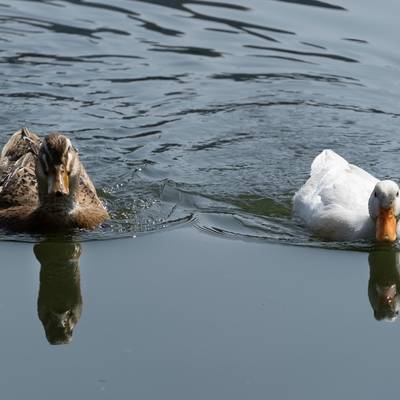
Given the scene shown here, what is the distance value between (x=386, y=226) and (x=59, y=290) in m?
3.00

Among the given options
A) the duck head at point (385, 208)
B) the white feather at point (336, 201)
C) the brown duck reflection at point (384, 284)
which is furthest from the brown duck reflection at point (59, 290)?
the duck head at point (385, 208)

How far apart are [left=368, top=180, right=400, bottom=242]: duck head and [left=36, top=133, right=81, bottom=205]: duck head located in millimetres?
2708

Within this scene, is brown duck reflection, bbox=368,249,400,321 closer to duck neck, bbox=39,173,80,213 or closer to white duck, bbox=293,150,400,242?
white duck, bbox=293,150,400,242

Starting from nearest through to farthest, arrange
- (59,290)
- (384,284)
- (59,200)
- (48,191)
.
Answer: (59,290) → (384,284) → (48,191) → (59,200)

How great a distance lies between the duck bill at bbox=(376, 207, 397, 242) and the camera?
432 inches

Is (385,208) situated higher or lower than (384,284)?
higher

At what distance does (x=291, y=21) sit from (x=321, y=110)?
317cm

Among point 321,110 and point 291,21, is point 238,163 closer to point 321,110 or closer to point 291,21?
point 321,110

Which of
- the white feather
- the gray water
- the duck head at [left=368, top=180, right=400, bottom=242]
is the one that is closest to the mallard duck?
the gray water

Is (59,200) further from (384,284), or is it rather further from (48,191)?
(384,284)

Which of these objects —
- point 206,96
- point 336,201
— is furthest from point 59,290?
point 206,96

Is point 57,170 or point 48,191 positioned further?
point 48,191

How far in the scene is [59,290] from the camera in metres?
10.2

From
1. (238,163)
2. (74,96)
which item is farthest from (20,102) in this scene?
(238,163)
